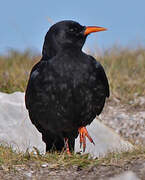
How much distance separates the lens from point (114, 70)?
9719 mm

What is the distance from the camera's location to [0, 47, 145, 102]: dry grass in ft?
29.2

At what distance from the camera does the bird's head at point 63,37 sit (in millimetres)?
6000

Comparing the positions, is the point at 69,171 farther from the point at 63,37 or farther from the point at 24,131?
the point at 24,131

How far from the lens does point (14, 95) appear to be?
8.06 m

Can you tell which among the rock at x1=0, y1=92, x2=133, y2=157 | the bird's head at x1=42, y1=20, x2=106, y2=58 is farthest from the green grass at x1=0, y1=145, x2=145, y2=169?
the rock at x1=0, y1=92, x2=133, y2=157

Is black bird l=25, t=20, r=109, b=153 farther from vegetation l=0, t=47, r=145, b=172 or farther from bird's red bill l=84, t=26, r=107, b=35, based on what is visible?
vegetation l=0, t=47, r=145, b=172

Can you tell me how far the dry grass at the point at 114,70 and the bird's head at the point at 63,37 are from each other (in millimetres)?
2675

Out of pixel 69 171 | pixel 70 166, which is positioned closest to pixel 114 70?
pixel 70 166

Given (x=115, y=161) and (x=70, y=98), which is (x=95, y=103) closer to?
(x=70, y=98)

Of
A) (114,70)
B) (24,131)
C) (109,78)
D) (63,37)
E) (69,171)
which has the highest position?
(63,37)

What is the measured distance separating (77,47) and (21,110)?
2097mm

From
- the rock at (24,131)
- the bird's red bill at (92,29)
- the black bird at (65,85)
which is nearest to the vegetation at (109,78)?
the black bird at (65,85)

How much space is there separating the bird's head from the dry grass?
268 centimetres

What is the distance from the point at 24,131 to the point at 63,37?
193 cm
